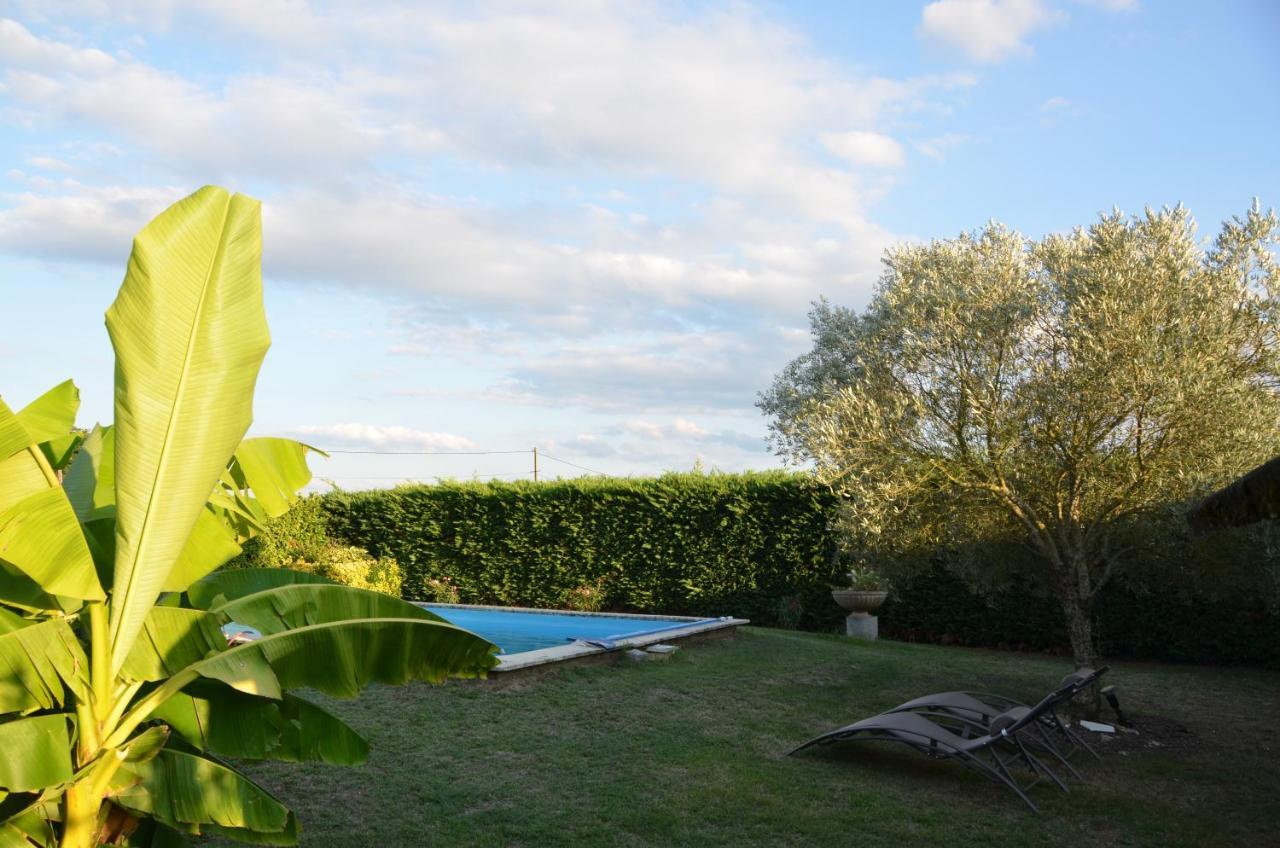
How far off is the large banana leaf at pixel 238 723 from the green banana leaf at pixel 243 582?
27.4 inches

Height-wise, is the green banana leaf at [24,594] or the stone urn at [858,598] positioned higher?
the green banana leaf at [24,594]

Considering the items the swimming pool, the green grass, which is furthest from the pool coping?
the green grass

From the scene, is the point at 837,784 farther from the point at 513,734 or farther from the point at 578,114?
the point at 578,114

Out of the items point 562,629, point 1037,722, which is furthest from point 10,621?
point 562,629

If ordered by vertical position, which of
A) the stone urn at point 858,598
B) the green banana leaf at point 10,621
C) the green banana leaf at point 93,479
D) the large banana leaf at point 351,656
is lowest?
the stone urn at point 858,598

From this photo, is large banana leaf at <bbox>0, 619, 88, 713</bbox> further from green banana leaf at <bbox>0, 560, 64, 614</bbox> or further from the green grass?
the green grass

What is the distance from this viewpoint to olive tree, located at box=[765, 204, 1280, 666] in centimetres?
1041

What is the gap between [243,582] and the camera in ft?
17.7

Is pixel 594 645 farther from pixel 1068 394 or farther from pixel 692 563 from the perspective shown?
pixel 692 563

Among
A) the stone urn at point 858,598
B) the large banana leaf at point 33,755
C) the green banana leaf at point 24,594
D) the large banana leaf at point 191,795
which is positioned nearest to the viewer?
the large banana leaf at point 33,755

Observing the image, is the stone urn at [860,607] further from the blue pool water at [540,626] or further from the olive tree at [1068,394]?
the olive tree at [1068,394]

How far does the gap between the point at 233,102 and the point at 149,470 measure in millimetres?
5418

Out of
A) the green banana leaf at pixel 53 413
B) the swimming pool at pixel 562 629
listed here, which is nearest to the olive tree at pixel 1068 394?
the swimming pool at pixel 562 629

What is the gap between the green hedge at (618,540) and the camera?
1848 centimetres
